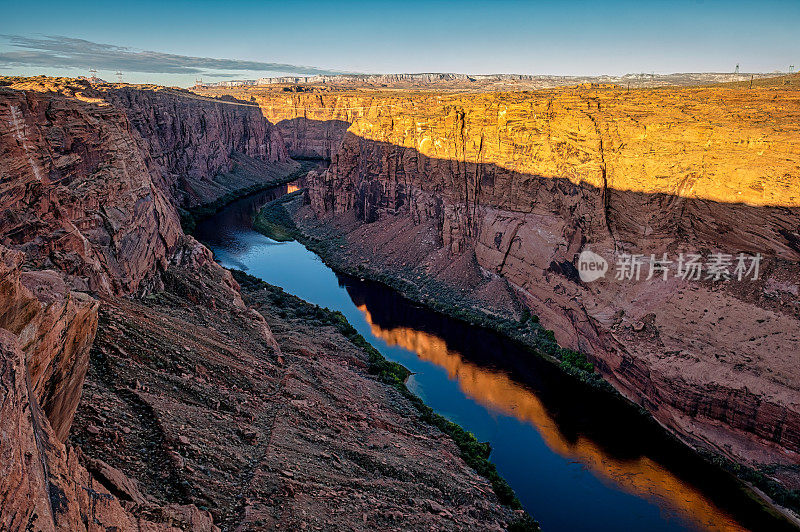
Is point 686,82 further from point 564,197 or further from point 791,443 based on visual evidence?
point 791,443

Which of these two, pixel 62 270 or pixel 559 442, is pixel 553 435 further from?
pixel 62 270

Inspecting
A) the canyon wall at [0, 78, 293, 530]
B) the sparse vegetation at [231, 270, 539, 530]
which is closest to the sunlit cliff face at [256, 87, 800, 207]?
the sparse vegetation at [231, 270, 539, 530]

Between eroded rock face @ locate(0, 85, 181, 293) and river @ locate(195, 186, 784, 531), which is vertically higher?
eroded rock face @ locate(0, 85, 181, 293)

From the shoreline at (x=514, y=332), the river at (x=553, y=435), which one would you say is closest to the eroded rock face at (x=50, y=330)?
the river at (x=553, y=435)

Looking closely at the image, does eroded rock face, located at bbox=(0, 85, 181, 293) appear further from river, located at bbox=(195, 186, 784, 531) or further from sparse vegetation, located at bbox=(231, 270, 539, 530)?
river, located at bbox=(195, 186, 784, 531)

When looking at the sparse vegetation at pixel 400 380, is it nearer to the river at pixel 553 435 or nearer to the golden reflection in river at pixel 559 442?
the river at pixel 553 435

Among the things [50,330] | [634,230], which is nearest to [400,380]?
[634,230]
